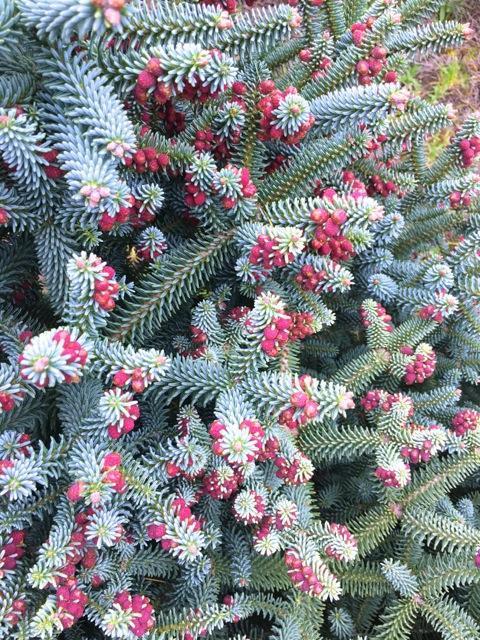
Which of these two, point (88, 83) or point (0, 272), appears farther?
point (0, 272)

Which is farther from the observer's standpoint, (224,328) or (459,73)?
Answer: (459,73)

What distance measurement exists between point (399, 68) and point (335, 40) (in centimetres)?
44

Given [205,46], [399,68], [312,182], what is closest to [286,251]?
[312,182]

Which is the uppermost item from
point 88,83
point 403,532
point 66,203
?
point 88,83

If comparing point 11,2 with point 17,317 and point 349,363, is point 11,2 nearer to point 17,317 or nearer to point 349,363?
point 17,317

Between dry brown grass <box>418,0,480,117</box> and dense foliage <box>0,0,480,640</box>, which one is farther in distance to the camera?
dry brown grass <box>418,0,480,117</box>

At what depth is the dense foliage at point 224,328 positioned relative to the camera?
145cm

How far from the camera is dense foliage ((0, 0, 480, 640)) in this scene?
145 centimetres

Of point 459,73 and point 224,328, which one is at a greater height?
point 224,328

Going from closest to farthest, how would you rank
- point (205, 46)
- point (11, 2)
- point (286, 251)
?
1. point (11, 2)
2. point (205, 46)
3. point (286, 251)

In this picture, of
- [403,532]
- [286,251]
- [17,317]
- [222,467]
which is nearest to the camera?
[286,251]

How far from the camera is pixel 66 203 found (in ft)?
5.24

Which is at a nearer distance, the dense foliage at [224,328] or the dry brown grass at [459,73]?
the dense foliage at [224,328]

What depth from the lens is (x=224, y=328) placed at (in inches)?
79.0
